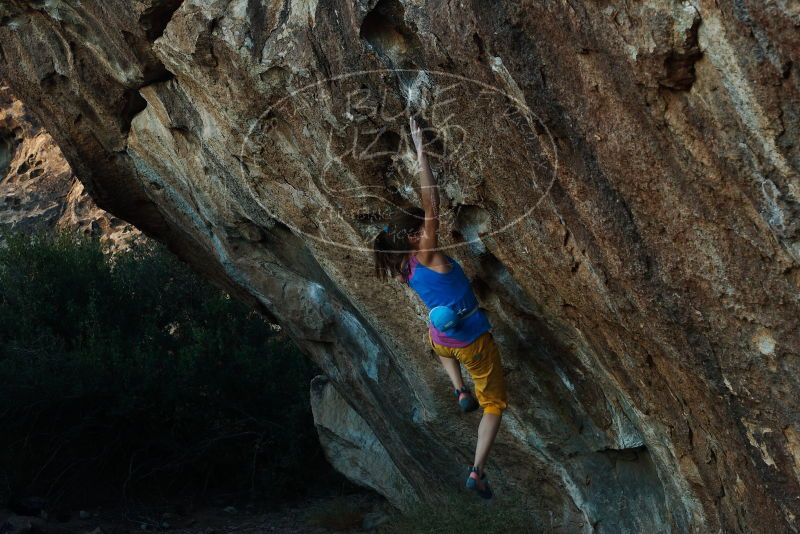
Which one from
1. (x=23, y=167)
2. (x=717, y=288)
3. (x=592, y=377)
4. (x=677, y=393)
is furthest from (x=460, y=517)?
(x=23, y=167)

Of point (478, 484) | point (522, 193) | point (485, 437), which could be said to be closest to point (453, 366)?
point (485, 437)

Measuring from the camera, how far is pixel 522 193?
4586 millimetres

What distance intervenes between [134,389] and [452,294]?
7357mm

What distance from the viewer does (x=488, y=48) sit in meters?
4.10

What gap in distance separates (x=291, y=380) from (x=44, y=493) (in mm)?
3306

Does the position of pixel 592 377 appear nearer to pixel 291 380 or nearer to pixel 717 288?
pixel 717 288

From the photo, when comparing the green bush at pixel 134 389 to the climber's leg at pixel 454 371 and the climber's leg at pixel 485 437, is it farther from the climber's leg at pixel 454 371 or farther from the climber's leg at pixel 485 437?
the climber's leg at pixel 485 437

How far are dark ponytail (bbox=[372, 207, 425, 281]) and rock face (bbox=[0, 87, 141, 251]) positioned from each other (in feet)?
33.8

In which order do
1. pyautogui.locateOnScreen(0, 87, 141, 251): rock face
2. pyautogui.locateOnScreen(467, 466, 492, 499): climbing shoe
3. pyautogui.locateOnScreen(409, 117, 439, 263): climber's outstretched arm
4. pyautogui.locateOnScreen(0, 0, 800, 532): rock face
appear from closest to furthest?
1. pyautogui.locateOnScreen(0, 0, 800, 532): rock face
2. pyautogui.locateOnScreen(409, 117, 439, 263): climber's outstretched arm
3. pyautogui.locateOnScreen(467, 466, 492, 499): climbing shoe
4. pyautogui.locateOnScreen(0, 87, 141, 251): rock face

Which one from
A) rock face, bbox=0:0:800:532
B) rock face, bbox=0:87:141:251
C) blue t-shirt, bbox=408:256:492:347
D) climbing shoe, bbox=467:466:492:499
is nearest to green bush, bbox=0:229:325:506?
rock face, bbox=0:87:141:251

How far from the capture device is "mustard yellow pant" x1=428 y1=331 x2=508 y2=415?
5609 mm

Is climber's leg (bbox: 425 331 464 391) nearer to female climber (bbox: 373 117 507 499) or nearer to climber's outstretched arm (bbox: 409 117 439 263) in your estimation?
female climber (bbox: 373 117 507 499)

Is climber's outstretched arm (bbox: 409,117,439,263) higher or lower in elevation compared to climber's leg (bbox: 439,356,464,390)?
higher

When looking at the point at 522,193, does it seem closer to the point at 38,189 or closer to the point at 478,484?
the point at 478,484
